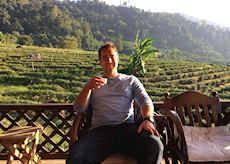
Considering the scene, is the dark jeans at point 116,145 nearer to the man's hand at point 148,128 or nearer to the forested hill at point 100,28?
the man's hand at point 148,128

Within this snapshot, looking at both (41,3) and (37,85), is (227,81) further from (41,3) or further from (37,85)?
(41,3)

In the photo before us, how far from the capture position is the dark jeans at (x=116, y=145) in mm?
1797

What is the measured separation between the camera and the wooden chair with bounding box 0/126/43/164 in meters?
2.06

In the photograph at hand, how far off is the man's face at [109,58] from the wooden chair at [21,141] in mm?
699

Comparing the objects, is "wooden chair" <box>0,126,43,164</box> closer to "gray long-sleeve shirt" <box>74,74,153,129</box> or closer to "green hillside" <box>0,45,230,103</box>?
"gray long-sleeve shirt" <box>74,74,153,129</box>

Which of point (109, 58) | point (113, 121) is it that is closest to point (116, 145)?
point (113, 121)

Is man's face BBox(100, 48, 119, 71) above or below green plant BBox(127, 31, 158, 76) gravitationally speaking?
above

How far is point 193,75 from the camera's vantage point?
22.3 m

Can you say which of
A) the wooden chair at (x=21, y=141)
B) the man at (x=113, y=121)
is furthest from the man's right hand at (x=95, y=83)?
the wooden chair at (x=21, y=141)

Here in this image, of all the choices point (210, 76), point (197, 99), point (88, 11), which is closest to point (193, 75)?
point (210, 76)

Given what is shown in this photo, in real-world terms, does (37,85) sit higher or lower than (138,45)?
lower

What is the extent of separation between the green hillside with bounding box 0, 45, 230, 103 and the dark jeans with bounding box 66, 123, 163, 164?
48.4 feet

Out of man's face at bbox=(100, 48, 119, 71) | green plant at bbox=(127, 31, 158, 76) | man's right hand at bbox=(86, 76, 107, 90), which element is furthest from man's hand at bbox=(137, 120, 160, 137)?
green plant at bbox=(127, 31, 158, 76)

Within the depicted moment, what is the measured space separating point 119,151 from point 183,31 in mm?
32751
